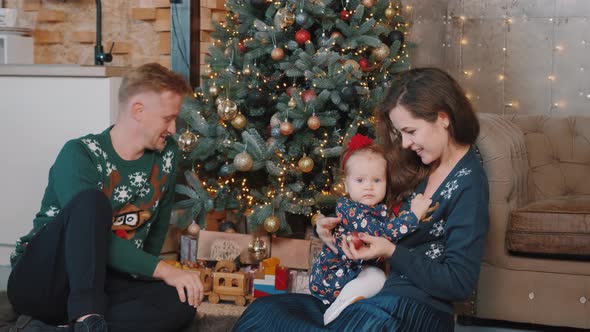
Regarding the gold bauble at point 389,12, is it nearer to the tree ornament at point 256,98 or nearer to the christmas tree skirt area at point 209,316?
the tree ornament at point 256,98

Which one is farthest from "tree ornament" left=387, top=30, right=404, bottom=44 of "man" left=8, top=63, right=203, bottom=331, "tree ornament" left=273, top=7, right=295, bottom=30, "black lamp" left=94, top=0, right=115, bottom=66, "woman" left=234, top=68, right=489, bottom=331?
"woman" left=234, top=68, right=489, bottom=331

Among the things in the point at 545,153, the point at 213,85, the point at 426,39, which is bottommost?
the point at 545,153

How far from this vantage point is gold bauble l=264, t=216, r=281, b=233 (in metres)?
3.56

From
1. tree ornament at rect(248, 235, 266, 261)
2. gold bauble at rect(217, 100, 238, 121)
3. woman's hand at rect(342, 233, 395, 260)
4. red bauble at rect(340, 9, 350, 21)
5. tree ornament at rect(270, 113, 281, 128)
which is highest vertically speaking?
red bauble at rect(340, 9, 350, 21)

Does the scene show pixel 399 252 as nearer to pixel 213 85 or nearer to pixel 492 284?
pixel 492 284

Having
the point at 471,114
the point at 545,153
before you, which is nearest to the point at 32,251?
the point at 471,114

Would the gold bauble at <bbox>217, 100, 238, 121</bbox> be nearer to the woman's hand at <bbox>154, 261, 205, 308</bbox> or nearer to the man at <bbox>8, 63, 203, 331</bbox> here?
the man at <bbox>8, 63, 203, 331</bbox>

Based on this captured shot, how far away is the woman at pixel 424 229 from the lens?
2059 mm

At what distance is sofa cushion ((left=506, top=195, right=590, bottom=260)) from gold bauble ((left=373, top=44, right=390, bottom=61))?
977 millimetres

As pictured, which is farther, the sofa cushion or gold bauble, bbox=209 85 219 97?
gold bauble, bbox=209 85 219 97

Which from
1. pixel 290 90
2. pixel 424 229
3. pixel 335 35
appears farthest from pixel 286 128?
pixel 424 229

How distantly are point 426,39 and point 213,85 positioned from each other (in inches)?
61.5

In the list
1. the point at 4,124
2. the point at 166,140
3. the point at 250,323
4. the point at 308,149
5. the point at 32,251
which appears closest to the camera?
the point at 250,323

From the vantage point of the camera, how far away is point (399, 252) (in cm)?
208
